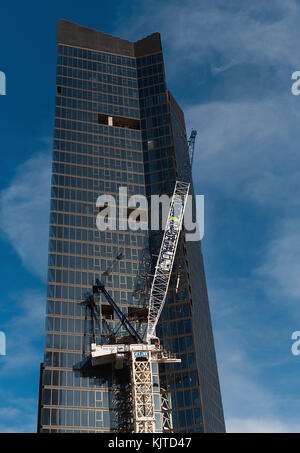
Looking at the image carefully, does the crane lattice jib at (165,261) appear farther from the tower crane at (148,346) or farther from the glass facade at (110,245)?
the glass facade at (110,245)

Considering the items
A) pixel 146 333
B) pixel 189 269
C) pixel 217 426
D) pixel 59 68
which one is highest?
pixel 59 68

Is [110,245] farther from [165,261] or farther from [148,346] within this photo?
[148,346]

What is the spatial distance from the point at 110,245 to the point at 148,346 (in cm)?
2844

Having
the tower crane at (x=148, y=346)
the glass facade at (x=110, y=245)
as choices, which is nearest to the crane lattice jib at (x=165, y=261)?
the tower crane at (x=148, y=346)

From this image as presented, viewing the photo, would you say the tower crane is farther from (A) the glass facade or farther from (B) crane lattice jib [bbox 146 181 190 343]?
(A) the glass facade

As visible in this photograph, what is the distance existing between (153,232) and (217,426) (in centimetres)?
4325

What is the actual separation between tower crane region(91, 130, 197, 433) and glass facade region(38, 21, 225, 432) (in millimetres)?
3027

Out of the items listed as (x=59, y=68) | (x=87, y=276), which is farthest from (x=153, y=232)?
(x=59, y=68)

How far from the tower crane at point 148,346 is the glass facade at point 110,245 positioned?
3027mm

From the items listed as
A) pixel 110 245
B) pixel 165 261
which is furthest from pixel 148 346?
pixel 110 245

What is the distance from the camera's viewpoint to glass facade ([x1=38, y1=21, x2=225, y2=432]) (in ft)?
380

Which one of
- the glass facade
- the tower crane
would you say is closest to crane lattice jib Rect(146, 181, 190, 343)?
the tower crane

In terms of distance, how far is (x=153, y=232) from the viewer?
5463 inches
